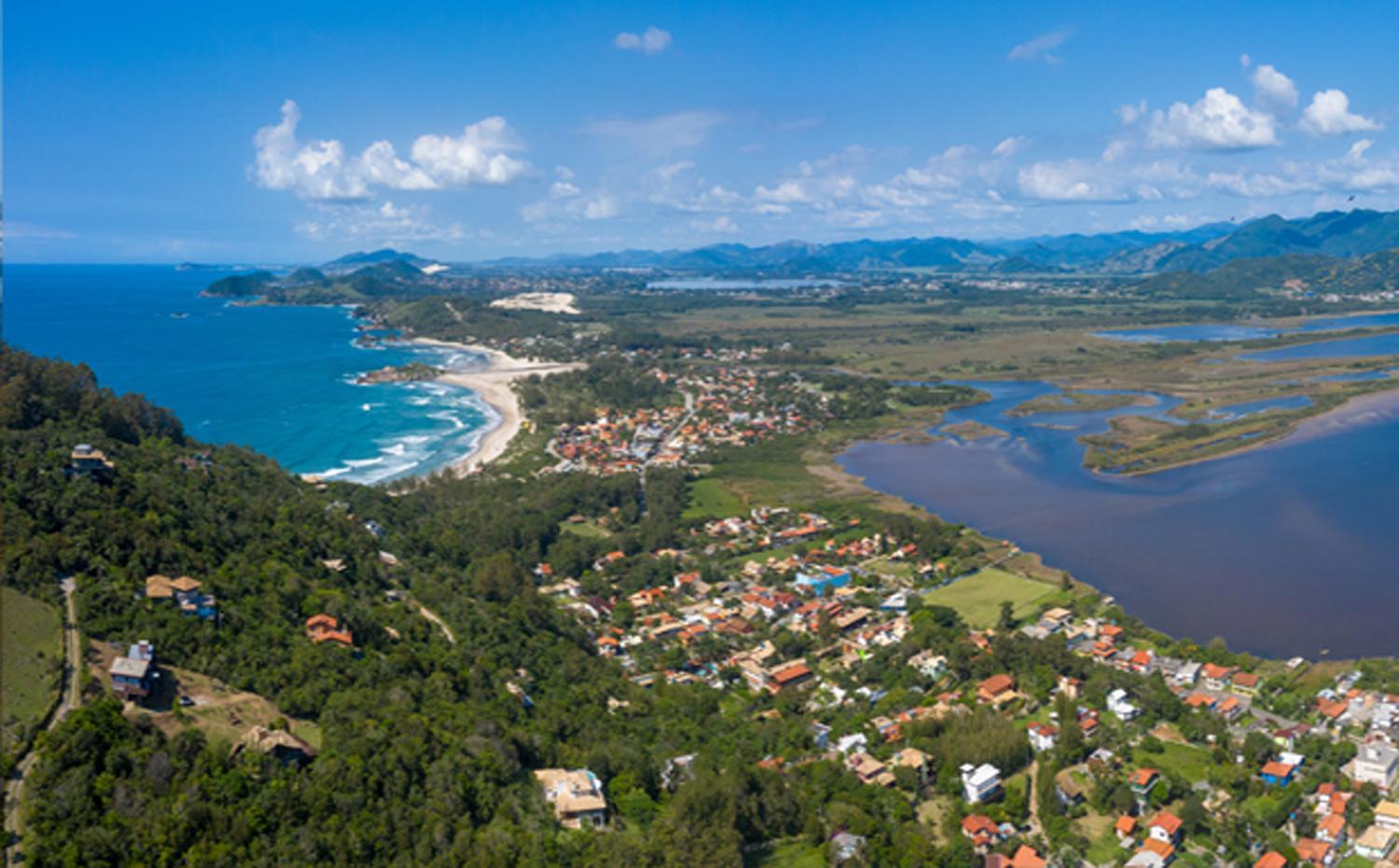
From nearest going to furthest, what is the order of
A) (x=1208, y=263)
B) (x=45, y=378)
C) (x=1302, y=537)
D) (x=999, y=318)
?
(x=45, y=378), (x=1302, y=537), (x=999, y=318), (x=1208, y=263)

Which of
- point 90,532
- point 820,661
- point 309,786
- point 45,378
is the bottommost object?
point 820,661

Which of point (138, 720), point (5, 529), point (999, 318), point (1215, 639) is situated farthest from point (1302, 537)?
point (999, 318)

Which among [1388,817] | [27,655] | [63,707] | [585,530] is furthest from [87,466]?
[1388,817]

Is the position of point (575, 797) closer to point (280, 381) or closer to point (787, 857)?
point (787, 857)

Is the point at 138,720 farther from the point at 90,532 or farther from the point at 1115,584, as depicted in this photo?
the point at 1115,584

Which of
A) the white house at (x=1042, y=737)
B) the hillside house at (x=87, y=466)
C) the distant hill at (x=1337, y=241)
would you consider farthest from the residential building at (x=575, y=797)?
the distant hill at (x=1337, y=241)

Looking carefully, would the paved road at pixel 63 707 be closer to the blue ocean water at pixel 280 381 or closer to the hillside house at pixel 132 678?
the hillside house at pixel 132 678
